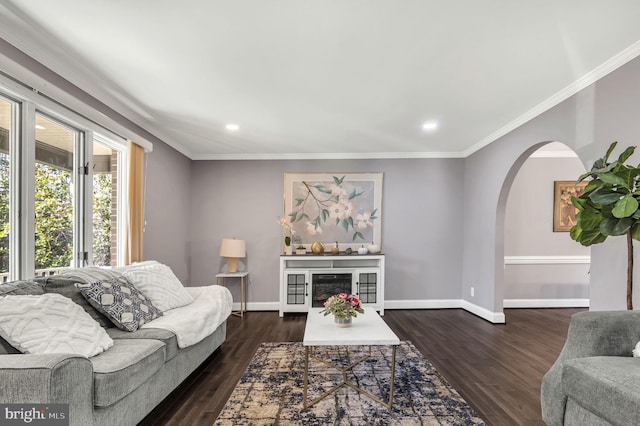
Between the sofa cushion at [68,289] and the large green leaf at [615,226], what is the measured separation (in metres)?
3.34

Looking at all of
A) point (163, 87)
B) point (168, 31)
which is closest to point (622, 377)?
point (168, 31)

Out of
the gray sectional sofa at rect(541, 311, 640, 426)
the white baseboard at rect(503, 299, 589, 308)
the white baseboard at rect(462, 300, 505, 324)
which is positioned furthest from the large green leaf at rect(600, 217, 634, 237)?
the white baseboard at rect(503, 299, 589, 308)

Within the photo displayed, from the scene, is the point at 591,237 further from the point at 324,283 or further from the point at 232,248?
the point at 232,248

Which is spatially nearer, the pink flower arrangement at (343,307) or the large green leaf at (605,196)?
the large green leaf at (605,196)

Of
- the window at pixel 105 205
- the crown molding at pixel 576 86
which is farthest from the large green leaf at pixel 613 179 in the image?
the window at pixel 105 205

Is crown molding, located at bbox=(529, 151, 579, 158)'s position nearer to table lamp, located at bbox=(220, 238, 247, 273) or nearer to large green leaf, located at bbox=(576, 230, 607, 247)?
large green leaf, located at bbox=(576, 230, 607, 247)

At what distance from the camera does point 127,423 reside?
6.06 feet

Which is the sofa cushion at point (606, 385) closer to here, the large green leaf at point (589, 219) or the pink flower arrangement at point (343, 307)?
the large green leaf at point (589, 219)

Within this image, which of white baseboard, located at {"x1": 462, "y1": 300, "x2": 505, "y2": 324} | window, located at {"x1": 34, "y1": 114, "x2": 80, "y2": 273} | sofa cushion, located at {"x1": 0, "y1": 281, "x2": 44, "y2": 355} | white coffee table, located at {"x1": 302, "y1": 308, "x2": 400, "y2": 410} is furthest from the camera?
white baseboard, located at {"x1": 462, "y1": 300, "x2": 505, "y2": 324}

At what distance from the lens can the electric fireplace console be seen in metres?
4.77

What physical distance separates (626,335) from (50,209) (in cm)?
397

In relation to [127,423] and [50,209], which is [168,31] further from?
[127,423]

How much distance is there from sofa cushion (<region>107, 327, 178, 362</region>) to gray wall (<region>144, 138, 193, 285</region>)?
1.76m

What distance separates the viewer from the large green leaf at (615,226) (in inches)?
72.4
